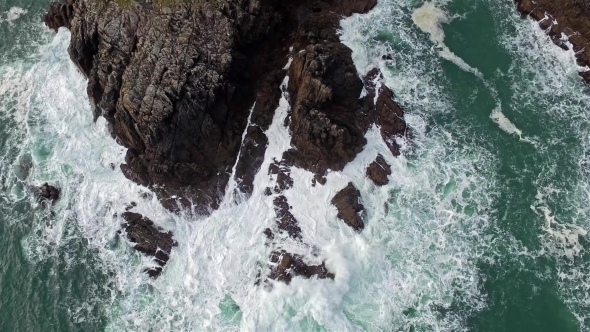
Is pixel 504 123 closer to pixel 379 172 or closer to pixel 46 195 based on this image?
pixel 379 172

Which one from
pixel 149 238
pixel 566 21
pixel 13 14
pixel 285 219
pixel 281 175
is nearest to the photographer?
pixel 149 238

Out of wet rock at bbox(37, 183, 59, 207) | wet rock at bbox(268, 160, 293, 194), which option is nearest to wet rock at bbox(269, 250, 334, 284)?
wet rock at bbox(268, 160, 293, 194)

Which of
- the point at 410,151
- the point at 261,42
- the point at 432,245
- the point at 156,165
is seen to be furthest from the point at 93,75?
the point at 432,245

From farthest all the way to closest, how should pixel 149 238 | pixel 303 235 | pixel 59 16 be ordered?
pixel 59 16 → pixel 149 238 → pixel 303 235

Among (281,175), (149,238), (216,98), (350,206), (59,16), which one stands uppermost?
(216,98)

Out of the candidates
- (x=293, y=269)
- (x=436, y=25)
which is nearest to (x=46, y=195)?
(x=293, y=269)

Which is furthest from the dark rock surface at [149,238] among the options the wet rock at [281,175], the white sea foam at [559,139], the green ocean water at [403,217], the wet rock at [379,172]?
the white sea foam at [559,139]

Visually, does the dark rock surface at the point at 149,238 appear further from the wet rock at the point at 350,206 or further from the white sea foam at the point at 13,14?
the white sea foam at the point at 13,14
